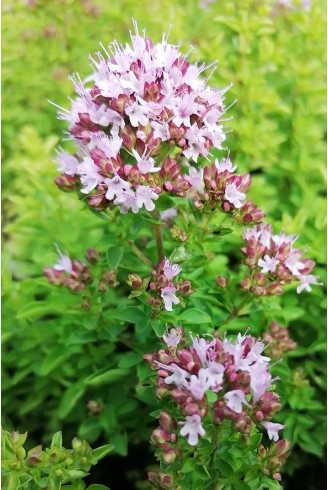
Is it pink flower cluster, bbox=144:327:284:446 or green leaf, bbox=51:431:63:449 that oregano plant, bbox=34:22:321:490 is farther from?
green leaf, bbox=51:431:63:449

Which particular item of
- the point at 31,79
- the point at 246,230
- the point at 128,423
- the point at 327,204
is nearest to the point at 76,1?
the point at 31,79

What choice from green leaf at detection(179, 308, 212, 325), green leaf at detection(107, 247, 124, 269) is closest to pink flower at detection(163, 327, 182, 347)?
green leaf at detection(179, 308, 212, 325)

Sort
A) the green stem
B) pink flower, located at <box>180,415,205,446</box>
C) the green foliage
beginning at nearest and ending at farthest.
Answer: pink flower, located at <box>180,415,205,446</box> → the green foliage → the green stem

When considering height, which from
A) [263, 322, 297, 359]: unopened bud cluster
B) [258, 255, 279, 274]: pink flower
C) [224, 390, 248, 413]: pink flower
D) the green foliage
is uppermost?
[258, 255, 279, 274]: pink flower

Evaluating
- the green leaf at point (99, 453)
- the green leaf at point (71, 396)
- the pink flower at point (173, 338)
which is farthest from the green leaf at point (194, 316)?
the green leaf at point (71, 396)

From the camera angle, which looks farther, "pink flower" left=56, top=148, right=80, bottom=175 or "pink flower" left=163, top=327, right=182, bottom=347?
"pink flower" left=56, top=148, right=80, bottom=175

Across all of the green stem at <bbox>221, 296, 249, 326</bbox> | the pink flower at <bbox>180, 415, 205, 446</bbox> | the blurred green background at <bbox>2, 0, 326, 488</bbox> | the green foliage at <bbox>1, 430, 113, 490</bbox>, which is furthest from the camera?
the blurred green background at <bbox>2, 0, 326, 488</bbox>
